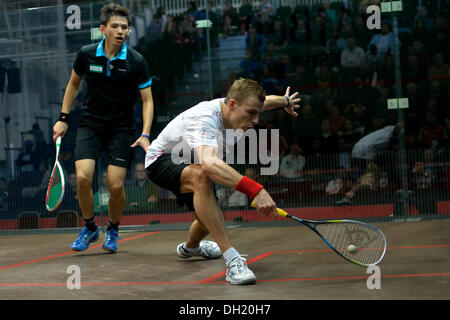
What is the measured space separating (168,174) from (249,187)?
0.81m

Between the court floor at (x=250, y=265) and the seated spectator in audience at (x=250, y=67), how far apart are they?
2030 millimetres

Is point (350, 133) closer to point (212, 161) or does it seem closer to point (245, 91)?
point (245, 91)

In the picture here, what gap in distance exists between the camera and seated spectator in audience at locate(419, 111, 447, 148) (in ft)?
19.4

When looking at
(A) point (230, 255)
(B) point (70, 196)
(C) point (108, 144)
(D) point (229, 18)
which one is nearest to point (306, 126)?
(D) point (229, 18)

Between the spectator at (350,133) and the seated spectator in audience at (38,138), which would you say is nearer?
the spectator at (350,133)

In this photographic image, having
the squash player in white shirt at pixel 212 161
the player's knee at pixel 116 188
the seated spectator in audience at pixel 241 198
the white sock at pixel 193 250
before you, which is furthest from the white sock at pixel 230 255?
the seated spectator in audience at pixel 241 198

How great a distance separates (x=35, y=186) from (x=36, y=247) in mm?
1788

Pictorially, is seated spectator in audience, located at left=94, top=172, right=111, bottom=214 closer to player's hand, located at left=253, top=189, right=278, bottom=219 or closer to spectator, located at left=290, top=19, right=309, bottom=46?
spectator, located at left=290, top=19, right=309, bottom=46

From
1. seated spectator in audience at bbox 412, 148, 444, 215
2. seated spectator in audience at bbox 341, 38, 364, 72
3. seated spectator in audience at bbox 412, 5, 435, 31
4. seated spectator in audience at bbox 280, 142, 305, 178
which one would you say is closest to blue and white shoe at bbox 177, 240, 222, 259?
seated spectator in audience at bbox 280, 142, 305, 178

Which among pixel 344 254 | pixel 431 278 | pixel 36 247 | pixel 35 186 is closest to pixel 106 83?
pixel 36 247

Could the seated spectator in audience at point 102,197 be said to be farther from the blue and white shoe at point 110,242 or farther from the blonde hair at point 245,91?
the blonde hair at point 245,91

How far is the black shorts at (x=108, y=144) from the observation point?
163 inches

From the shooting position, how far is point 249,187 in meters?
2.68

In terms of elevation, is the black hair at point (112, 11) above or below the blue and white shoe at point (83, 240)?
above
